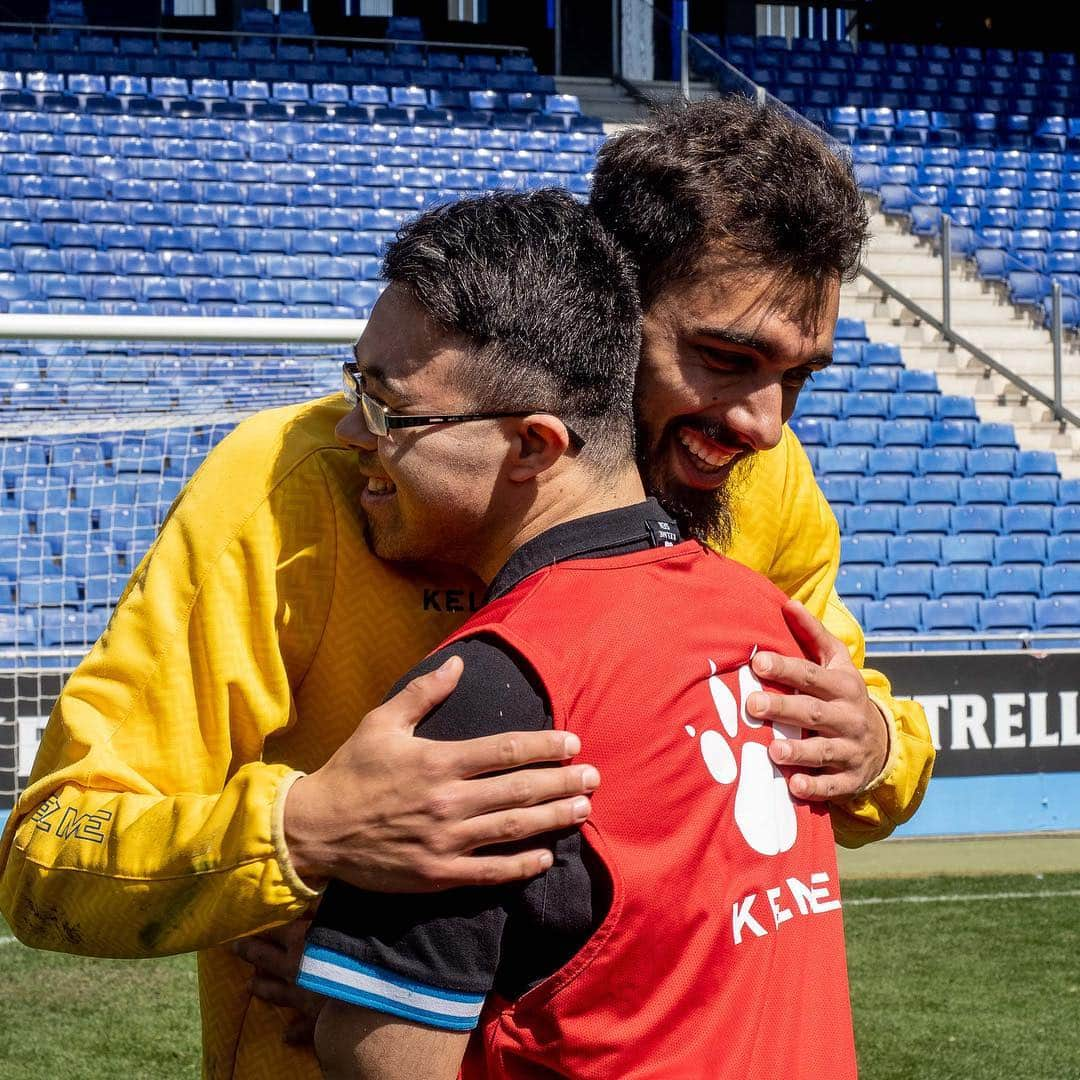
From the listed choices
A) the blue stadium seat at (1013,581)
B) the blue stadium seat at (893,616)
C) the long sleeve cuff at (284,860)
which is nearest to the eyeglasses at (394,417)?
the long sleeve cuff at (284,860)

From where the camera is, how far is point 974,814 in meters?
7.63

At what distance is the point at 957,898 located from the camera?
6.47m

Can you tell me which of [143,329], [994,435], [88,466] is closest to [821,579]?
[143,329]

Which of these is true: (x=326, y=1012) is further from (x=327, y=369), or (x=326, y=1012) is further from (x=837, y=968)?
(x=327, y=369)

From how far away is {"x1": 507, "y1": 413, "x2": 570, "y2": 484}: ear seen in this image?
135cm

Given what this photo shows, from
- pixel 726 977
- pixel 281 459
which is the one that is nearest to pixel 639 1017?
pixel 726 977

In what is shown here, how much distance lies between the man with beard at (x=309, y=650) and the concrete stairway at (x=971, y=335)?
9.96m

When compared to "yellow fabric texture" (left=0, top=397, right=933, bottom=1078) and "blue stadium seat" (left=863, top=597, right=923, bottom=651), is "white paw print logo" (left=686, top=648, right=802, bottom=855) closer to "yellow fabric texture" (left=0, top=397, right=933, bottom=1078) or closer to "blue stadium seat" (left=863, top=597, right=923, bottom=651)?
"yellow fabric texture" (left=0, top=397, right=933, bottom=1078)

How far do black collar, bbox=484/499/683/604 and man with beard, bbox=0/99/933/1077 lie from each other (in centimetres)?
17

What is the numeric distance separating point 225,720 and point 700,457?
23.1 inches

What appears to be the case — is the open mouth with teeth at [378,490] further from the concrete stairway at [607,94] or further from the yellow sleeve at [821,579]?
the concrete stairway at [607,94]

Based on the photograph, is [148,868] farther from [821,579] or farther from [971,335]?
[971,335]

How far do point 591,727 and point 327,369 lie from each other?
5.22 metres

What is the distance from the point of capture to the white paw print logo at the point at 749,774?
4.14 ft
